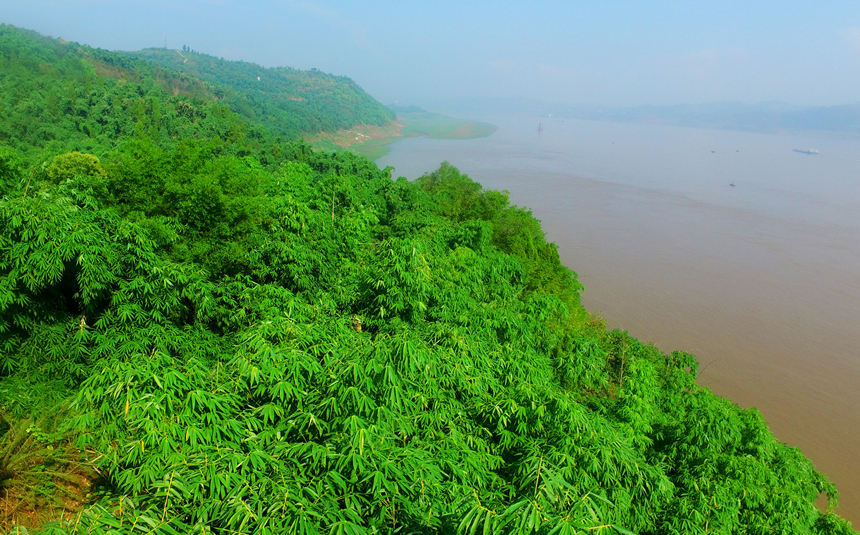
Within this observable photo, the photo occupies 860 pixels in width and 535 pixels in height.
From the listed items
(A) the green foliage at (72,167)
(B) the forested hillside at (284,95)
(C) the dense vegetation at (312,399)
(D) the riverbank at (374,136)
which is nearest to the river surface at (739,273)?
(C) the dense vegetation at (312,399)

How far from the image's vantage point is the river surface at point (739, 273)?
12.9 metres

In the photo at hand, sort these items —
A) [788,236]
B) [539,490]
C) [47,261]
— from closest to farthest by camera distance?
[539,490]
[47,261]
[788,236]

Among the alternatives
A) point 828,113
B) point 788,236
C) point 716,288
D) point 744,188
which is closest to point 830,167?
point 744,188

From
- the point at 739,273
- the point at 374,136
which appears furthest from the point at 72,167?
the point at 374,136

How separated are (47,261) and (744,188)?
49853mm

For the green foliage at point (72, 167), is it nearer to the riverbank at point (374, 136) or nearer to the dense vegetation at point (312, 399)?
the dense vegetation at point (312, 399)

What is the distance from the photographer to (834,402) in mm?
12836

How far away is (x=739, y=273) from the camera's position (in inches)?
862

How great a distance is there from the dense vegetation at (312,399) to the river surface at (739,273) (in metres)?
5.83

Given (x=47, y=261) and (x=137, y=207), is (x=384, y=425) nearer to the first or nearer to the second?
(x=47, y=261)

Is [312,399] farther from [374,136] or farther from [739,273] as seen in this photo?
[374,136]

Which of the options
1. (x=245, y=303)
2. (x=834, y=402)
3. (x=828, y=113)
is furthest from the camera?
(x=828, y=113)

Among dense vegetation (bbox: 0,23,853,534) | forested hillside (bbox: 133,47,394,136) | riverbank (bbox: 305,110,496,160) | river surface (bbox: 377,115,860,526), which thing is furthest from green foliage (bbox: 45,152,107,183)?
riverbank (bbox: 305,110,496,160)

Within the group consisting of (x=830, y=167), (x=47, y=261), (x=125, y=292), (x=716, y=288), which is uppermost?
(x=830, y=167)
